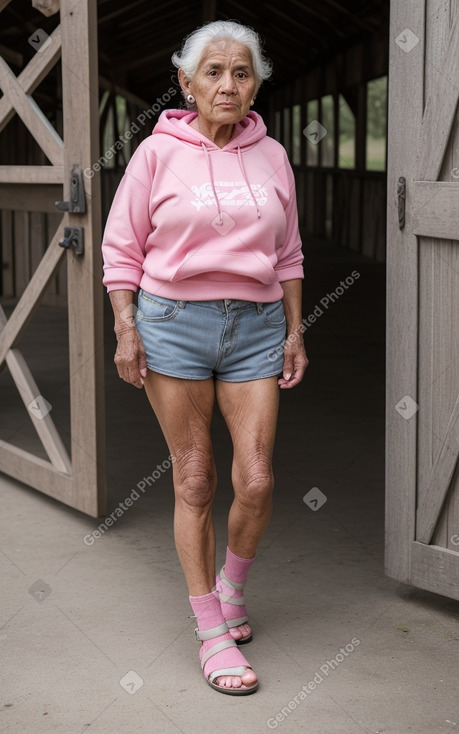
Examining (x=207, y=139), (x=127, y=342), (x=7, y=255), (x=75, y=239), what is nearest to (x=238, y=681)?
(x=127, y=342)

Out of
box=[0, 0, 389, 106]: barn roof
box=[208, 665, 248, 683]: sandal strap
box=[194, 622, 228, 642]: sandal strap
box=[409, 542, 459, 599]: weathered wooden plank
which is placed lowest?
box=[208, 665, 248, 683]: sandal strap

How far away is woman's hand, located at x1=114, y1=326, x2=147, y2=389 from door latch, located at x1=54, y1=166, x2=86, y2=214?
4.36 feet

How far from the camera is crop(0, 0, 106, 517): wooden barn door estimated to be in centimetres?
443

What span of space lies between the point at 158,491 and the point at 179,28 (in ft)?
57.4

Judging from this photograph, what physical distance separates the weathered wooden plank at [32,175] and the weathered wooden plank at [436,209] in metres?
1.66

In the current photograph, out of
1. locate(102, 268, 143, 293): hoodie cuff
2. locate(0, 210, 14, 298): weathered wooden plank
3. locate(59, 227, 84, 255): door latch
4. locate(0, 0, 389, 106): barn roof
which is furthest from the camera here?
locate(0, 0, 389, 106): barn roof

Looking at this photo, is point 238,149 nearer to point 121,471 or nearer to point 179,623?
point 179,623

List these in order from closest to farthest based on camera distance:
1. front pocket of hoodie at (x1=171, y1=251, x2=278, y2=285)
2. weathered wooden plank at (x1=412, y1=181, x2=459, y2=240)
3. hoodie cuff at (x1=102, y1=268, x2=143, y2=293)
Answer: front pocket of hoodie at (x1=171, y1=251, x2=278, y2=285) → hoodie cuff at (x1=102, y1=268, x2=143, y2=293) → weathered wooden plank at (x1=412, y1=181, x2=459, y2=240)

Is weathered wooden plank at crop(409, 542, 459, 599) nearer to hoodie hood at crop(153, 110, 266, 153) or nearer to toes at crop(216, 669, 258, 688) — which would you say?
toes at crop(216, 669, 258, 688)

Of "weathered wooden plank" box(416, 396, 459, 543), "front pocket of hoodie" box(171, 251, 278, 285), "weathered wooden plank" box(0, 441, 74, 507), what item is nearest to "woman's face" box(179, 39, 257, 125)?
"front pocket of hoodie" box(171, 251, 278, 285)

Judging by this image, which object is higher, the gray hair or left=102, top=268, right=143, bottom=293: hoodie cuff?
the gray hair

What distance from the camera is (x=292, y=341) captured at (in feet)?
11.4

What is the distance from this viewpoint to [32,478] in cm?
520

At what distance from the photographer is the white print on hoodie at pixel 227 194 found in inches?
125
